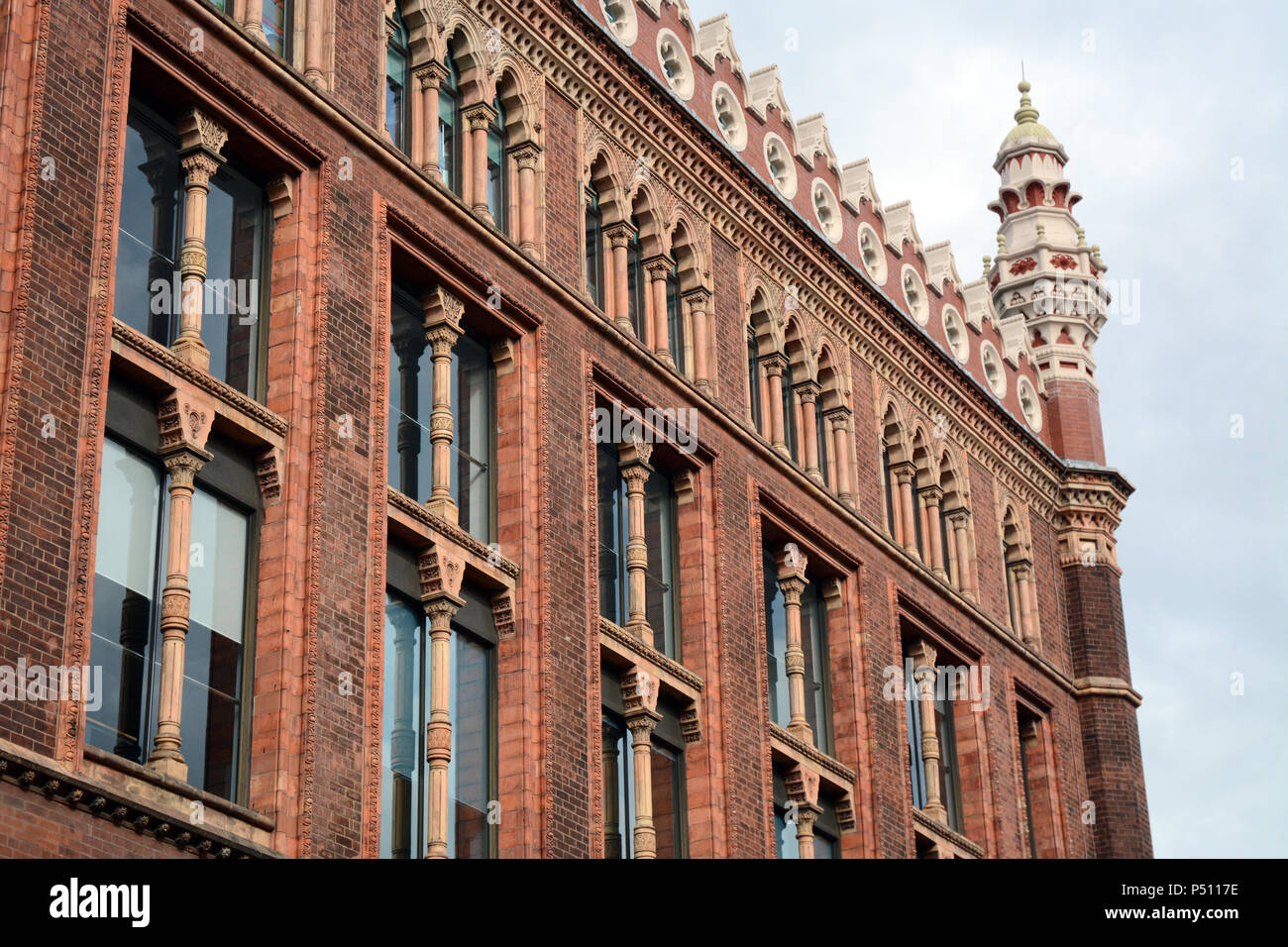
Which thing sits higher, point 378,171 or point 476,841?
point 378,171

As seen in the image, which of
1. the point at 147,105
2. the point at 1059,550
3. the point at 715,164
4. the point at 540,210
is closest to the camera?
the point at 147,105

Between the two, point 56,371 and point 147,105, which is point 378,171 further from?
point 56,371

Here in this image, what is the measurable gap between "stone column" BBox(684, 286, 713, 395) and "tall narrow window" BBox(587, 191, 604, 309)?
6.83ft

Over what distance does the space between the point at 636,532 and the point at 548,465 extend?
247 cm

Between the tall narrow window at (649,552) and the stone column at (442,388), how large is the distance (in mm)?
3254

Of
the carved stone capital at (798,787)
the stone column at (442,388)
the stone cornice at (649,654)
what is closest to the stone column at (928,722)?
the carved stone capital at (798,787)

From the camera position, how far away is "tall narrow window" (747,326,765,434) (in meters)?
33.8

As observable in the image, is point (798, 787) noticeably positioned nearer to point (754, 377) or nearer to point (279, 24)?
point (754, 377)

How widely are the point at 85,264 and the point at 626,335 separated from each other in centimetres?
1007

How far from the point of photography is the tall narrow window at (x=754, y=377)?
33.8 metres

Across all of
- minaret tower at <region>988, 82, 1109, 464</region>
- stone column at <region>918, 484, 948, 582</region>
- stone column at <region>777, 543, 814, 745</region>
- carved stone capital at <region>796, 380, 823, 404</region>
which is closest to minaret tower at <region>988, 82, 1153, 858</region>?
minaret tower at <region>988, 82, 1109, 464</region>

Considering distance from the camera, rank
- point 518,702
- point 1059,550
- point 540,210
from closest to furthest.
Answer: point 518,702 → point 540,210 → point 1059,550
